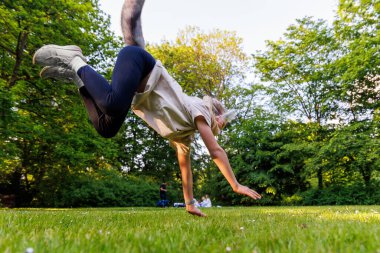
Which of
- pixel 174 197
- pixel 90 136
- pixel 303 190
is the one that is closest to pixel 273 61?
pixel 303 190

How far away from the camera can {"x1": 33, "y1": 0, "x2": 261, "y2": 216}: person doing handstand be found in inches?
116

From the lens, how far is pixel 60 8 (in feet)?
41.4

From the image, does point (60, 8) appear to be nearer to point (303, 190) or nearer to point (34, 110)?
point (34, 110)

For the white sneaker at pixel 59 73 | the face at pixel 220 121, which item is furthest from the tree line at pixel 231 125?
the face at pixel 220 121

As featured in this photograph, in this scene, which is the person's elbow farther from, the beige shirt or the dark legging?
the dark legging

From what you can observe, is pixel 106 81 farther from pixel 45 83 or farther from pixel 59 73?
pixel 45 83

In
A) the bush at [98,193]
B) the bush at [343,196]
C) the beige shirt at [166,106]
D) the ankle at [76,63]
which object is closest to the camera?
the ankle at [76,63]

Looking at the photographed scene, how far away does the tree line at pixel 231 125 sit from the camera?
13.0 meters

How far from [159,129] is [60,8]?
11388 mm

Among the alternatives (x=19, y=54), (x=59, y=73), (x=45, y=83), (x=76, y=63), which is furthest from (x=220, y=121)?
(x=19, y=54)

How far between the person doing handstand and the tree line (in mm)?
8581

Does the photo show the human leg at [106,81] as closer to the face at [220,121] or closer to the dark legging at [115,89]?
the dark legging at [115,89]

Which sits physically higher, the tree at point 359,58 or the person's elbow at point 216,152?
the tree at point 359,58

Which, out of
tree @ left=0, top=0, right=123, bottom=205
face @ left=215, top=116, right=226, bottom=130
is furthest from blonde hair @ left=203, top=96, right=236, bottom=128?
tree @ left=0, top=0, right=123, bottom=205
